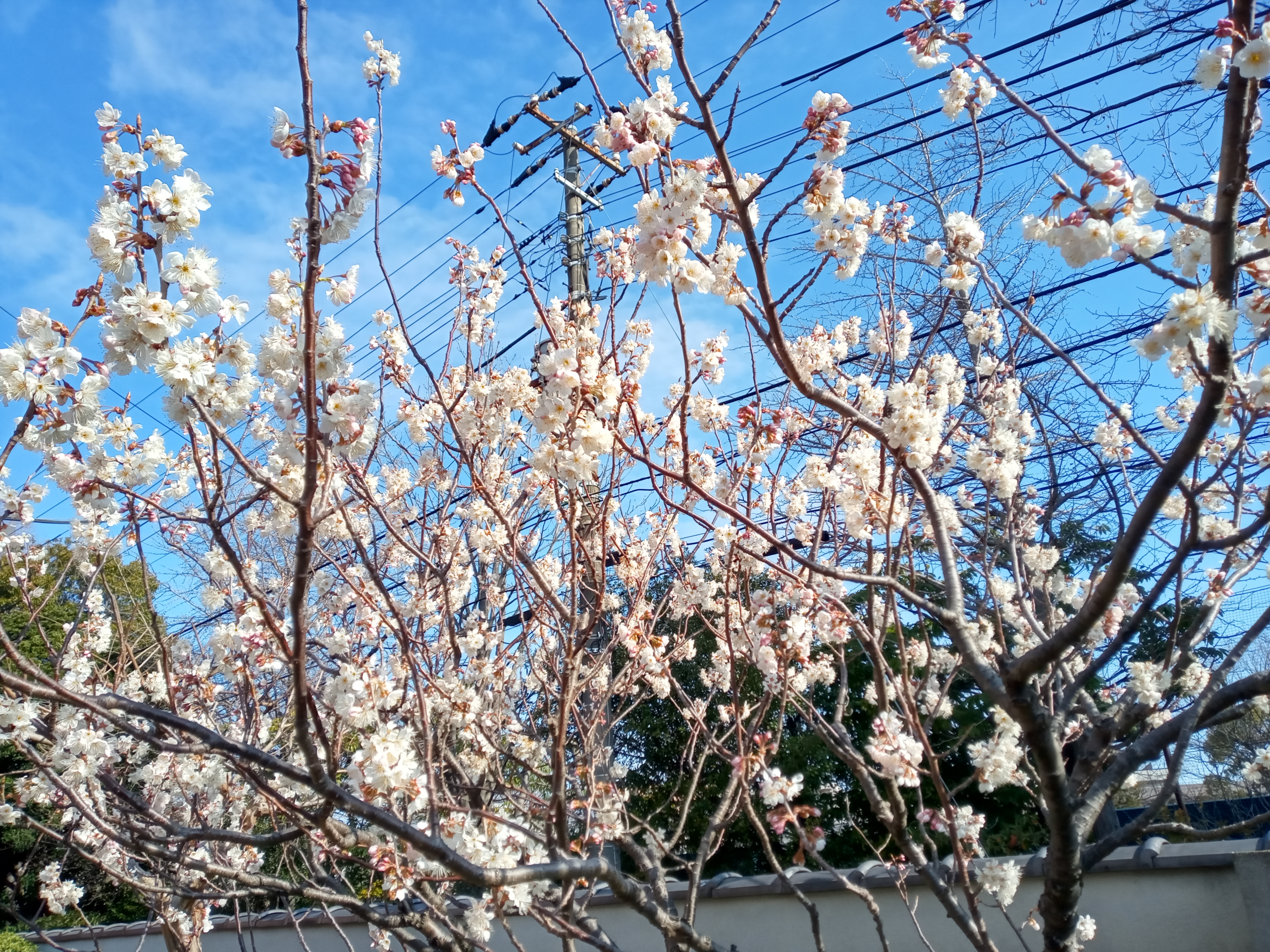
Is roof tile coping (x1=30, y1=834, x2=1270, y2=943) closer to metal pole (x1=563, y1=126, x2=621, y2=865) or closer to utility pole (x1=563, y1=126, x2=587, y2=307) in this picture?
metal pole (x1=563, y1=126, x2=621, y2=865)

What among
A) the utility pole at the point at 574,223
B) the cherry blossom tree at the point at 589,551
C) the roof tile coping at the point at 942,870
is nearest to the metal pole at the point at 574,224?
the utility pole at the point at 574,223

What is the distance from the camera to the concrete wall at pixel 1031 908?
127 inches

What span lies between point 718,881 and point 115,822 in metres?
2.95

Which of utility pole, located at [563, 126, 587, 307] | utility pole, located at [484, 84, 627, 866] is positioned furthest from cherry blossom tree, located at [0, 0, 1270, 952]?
utility pole, located at [563, 126, 587, 307]

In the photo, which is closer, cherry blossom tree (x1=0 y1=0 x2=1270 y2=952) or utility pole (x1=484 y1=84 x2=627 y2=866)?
cherry blossom tree (x1=0 y1=0 x2=1270 y2=952)

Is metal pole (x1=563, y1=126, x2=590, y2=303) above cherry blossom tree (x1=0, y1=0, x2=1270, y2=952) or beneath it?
above

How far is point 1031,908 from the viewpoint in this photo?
356 centimetres

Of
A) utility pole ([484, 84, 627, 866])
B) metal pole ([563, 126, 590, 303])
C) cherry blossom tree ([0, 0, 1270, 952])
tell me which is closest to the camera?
cherry blossom tree ([0, 0, 1270, 952])

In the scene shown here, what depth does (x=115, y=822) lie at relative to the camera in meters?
→ 2.92

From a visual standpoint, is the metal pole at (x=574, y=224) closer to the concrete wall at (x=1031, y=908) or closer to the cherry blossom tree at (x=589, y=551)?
the cherry blossom tree at (x=589, y=551)

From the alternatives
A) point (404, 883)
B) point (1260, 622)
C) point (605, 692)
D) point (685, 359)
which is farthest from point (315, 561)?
point (1260, 622)

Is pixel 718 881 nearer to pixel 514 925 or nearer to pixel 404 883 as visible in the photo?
pixel 514 925

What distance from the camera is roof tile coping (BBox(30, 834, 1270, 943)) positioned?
3.27 meters

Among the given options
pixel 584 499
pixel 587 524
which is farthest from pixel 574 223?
pixel 584 499
